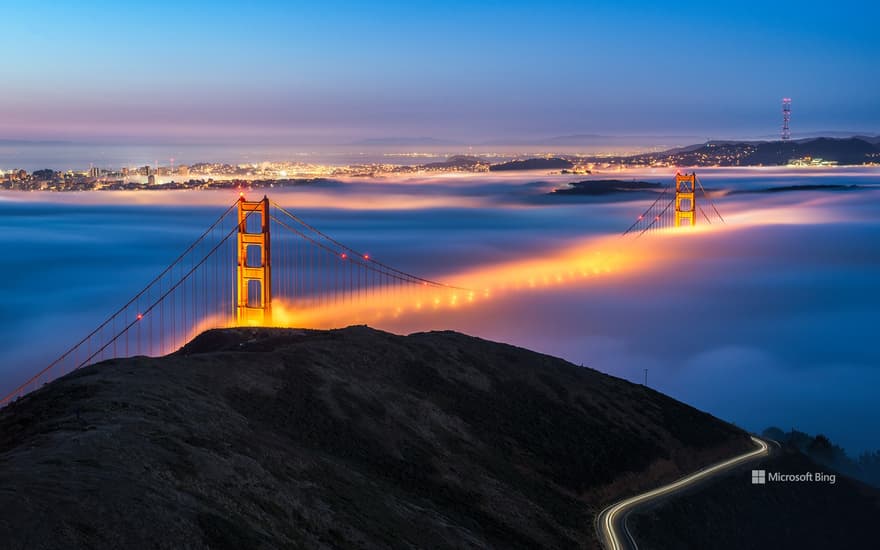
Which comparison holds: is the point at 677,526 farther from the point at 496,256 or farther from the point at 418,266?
the point at 496,256

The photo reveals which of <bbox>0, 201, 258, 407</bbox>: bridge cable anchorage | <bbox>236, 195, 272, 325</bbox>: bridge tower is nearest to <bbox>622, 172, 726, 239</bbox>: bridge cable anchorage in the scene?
<bbox>0, 201, 258, 407</bbox>: bridge cable anchorage

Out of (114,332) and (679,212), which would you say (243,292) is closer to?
(114,332)

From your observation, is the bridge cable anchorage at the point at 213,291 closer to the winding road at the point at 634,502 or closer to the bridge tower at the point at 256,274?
the bridge tower at the point at 256,274

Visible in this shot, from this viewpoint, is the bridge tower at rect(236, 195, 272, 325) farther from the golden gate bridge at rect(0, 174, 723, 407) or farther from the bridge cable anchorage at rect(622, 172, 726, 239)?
the bridge cable anchorage at rect(622, 172, 726, 239)

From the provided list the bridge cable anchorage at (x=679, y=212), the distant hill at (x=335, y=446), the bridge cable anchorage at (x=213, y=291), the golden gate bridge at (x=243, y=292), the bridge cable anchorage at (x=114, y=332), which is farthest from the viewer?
the bridge cable anchorage at (x=679, y=212)

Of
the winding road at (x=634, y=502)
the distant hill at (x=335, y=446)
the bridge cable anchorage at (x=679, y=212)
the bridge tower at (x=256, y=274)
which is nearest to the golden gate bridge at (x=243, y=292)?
the bridge tower at (x=256, y=274)

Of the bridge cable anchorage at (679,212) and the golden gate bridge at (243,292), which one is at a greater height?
the bridge cable anchorage at (679,212)
